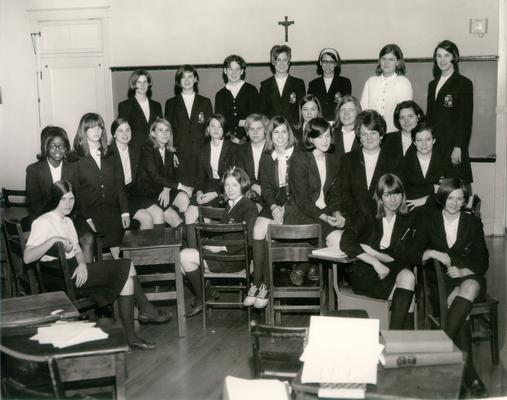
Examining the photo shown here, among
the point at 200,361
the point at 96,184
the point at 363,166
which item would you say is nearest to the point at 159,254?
the point at 200,361

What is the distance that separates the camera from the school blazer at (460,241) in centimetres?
374

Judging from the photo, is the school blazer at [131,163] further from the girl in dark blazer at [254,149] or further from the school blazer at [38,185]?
the girl in dark blazer at [254,149]

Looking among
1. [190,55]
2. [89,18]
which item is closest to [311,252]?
[190,55]

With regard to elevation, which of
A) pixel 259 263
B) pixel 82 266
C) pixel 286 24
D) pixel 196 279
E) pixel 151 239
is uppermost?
pixel 286 24

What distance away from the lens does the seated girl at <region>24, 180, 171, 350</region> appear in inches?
153

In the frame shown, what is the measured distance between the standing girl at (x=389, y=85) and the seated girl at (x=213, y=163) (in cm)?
131

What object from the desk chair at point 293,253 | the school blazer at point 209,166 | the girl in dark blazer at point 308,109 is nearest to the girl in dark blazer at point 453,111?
the girl in dark blazer at point 308,109

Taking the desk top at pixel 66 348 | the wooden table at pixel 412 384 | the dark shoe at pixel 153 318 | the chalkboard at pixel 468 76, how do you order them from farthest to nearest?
1. the chalkboard at pixel 468 76
2. the dark shoe at pixel 153 318
3. the desk top at pixel 66 348
4. the wooden table at pixel 412 384

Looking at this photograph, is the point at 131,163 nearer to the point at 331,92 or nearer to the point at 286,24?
the point at 331,92

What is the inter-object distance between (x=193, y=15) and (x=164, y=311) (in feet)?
12.7

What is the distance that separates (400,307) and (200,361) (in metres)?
1.24

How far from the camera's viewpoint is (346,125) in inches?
201

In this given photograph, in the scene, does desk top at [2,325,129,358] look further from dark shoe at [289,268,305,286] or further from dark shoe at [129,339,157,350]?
dark shoe at [289,268,305,286]

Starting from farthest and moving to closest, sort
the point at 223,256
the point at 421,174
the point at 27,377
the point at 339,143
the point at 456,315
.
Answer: the point at 339,143 < the point at 421,174 < the point at 223,256 < the point at 456,315 < the point at 27,377
